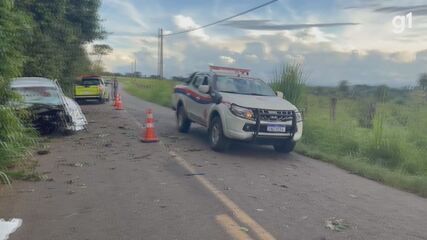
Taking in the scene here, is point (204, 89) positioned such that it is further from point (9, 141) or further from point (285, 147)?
point (9, 141)

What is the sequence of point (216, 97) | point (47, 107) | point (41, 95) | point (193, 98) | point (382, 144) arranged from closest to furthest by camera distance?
point (216, 97)
point (382, 144)
point (47, 107)
point (41, 95)
point (193, 98)

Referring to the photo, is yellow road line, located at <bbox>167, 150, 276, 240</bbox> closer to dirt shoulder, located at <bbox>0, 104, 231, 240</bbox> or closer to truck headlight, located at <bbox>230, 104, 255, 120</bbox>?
dirt shoulder, located at <bbox>0, 104, 231, 240</bbox>

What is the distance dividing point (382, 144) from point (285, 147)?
2.35m

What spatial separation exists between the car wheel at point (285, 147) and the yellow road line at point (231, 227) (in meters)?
5.44

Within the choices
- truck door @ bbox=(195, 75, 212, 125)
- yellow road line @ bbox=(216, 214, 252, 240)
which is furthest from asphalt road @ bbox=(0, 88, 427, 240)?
truck door @ bbox=(195, 75, 212, 125)

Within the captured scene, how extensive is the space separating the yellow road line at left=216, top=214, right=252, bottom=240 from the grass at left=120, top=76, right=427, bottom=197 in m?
3.96

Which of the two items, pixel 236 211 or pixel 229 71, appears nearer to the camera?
pixel 236 211

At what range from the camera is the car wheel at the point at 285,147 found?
1094 cm

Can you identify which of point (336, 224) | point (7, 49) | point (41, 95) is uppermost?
point (7, 49)

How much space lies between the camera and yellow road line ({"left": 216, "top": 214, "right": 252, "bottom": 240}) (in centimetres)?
499

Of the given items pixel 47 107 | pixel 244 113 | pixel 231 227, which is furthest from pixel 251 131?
pixel 47 107

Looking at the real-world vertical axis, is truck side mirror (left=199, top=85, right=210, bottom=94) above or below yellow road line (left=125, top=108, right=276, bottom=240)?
above

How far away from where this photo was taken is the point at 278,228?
5.32 metres

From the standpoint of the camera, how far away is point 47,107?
1178 centimetres
